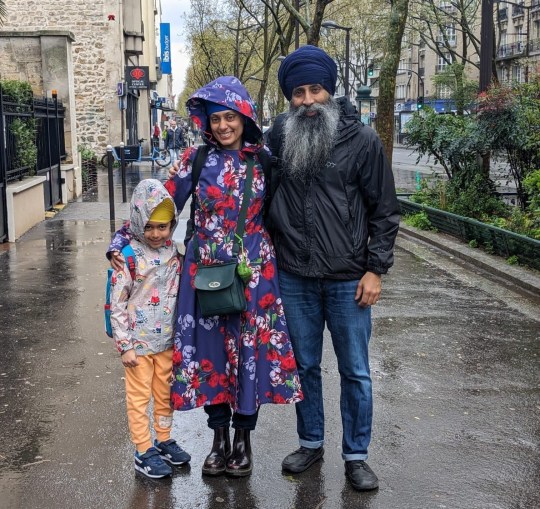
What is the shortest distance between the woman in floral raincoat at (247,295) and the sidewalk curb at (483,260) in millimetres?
5383

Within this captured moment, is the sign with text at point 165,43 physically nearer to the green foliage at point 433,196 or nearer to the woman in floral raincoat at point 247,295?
the green foliage at point 433,196

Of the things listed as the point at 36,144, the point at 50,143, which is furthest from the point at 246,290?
the point at 50,143

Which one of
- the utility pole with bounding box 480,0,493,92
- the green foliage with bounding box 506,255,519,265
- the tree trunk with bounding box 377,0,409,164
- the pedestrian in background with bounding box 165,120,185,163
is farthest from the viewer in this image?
the pedestrian in background with bounding box 165,120,185,163

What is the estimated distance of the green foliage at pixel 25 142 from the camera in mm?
13227

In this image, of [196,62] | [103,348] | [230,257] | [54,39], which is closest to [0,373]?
[103,348]

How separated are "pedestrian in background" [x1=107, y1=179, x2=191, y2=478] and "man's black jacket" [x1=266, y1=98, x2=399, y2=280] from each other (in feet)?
1.91

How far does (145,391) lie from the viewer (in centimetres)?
416

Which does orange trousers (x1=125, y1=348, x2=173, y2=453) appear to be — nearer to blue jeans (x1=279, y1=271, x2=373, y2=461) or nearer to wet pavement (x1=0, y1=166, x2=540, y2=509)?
wet pavement (x1=0, y1=166, x2=540, y2=509)

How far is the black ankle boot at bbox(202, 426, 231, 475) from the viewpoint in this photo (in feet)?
13.7

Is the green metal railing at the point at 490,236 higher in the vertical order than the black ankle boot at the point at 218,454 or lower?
higher

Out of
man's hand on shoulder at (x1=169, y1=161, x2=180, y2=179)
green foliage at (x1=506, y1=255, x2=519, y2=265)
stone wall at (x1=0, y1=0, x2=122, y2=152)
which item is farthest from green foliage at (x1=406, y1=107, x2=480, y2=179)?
stone wall at (x1=0, y1=0, x2=122, y2=152)

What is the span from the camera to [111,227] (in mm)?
14039

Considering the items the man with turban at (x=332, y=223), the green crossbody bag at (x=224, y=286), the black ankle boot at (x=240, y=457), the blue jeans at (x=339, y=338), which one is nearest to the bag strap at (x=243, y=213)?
the green crossbody bag at (x=224, y=286)

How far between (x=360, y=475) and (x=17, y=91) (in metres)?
11.1
